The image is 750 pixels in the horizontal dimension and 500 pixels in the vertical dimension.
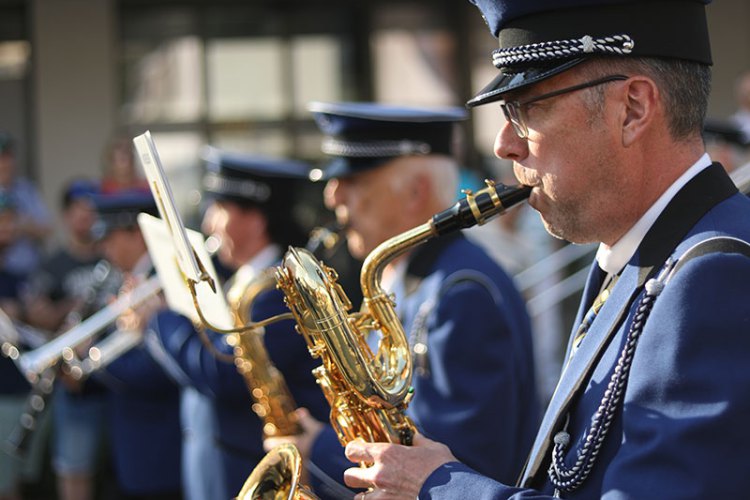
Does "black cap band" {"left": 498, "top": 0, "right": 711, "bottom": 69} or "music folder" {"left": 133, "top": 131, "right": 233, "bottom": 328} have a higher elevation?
"black cap band" {"left": 498, "top": 0, "right": 711, "bottom": 69}

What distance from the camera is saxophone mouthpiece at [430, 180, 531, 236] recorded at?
2262 millimetres

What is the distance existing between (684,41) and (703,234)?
0.36 m

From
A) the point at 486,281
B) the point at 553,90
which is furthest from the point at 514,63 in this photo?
the point at 486,281

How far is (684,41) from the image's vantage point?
207 centimetres

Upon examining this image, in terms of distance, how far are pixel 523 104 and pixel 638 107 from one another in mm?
216

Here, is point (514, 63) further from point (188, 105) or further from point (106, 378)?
point (188, 105)

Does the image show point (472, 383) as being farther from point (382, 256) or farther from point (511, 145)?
point (511, 145)

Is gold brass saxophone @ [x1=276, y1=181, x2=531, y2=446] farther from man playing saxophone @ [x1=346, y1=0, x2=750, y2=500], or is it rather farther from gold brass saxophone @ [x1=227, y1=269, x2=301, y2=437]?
gold brass saxophone @ [x1=227, y1=269, x2=301, y2=437]

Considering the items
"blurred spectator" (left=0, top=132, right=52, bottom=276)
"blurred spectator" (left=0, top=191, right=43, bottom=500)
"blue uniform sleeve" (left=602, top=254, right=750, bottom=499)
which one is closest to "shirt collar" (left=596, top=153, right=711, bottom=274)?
"blue uniform sleeve" (left=602, top=254, right=750, bottom=499)

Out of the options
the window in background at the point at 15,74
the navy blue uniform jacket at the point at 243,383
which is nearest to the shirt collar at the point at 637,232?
the navy blue uniform jacket at the point at 243,383

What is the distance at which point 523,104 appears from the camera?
7.08 feet

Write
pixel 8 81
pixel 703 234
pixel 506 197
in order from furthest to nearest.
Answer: pixel 8 81 → pixel 506 197 → pixel 703 234

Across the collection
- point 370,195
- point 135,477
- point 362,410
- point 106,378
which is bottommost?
point 135,477

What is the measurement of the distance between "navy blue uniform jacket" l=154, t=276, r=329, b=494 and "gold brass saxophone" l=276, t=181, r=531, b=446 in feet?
6.55
